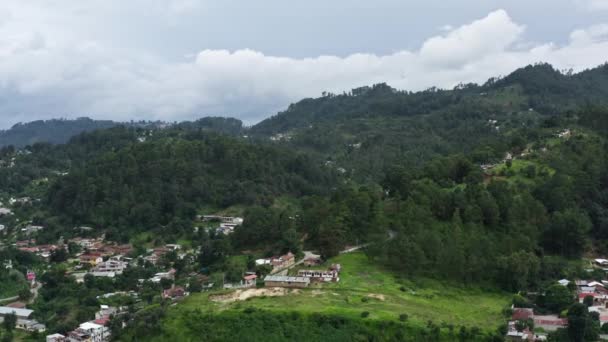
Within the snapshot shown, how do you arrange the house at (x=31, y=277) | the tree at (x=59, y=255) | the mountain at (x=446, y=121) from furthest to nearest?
the mountain at (x=446, y=121) < the tree at (x=59, y=255) < the house at (x=31, y=277)

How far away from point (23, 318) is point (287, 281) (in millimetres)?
18653

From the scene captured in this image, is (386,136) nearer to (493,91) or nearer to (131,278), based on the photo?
(493,91)

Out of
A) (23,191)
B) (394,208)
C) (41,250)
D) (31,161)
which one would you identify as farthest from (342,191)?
(31,161)

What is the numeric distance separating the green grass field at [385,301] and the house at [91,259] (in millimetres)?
20386

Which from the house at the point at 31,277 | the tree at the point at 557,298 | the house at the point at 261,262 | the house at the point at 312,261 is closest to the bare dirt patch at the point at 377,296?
the house at the point at 312,261

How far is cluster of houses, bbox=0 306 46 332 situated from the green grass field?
36.6ft

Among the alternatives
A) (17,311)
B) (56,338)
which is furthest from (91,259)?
(56,338)

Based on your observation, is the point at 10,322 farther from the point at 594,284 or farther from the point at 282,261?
the point at 594,284

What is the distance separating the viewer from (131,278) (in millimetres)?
44594

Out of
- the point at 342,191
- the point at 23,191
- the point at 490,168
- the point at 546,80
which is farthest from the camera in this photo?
the point at 546,80

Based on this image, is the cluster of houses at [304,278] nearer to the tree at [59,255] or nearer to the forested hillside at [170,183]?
the forested hillside at [170,183]

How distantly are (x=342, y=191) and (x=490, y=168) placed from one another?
16.9 m

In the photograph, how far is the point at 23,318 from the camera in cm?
3891

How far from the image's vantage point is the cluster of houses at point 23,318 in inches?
1474
